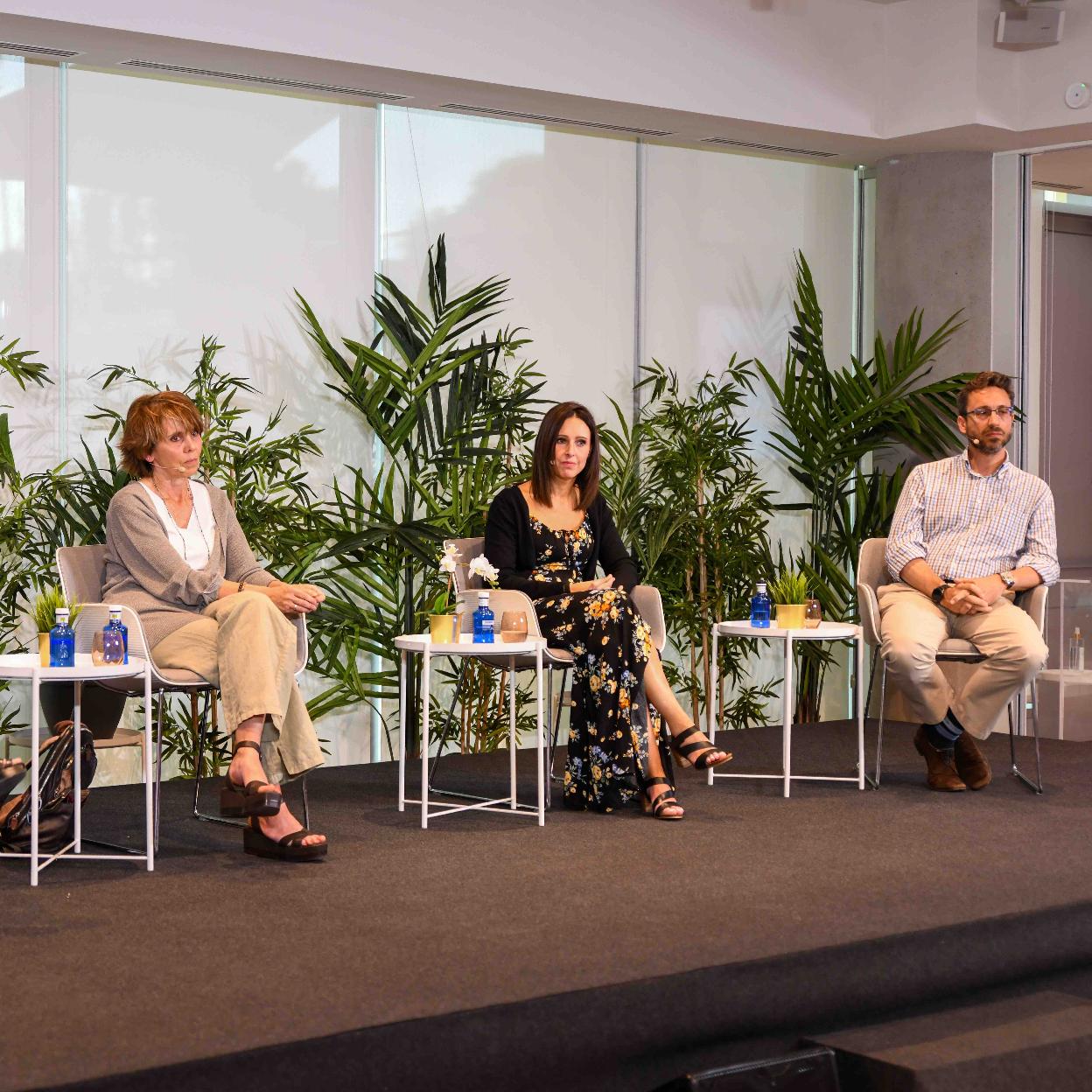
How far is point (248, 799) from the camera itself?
155 inches

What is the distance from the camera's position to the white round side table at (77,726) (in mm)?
3727

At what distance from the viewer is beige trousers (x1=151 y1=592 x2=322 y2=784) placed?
13.3ft

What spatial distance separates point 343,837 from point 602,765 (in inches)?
32.4

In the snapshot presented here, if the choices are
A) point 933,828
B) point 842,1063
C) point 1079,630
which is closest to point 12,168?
point 933,828

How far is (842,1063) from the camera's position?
2932mm

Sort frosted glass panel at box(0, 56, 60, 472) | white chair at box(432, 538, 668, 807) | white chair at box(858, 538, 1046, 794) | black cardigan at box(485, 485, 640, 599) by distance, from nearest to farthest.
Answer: white chair at box(432, 538, 668, 807), black cardigan at box(485, 485, 640, 599), white chair at box(858, 538, 1046, 794), frosted glass panel at box(0, 56, 60, 472)

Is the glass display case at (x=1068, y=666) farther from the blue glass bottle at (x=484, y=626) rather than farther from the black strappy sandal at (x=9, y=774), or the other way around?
the black strappy sandal at (x=9, y=774)

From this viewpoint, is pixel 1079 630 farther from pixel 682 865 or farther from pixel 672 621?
pixel 682 865

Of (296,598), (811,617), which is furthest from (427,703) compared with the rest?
(811,617)

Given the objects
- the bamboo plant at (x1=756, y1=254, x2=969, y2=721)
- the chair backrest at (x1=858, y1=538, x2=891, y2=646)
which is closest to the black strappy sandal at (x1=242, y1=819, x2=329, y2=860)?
the chair backrest at (x1=858, y1=538, x2=891, y2=646)

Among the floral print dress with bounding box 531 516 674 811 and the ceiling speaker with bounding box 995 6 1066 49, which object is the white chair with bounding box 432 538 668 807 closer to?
the floral print dress with bounding box 531 516 674 811

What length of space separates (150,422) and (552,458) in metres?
1.31

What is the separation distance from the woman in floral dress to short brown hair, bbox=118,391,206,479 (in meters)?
1.06

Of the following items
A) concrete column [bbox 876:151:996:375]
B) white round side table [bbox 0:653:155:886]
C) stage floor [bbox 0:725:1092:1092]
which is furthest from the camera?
concrete column [bbox 876:151:996:375]
